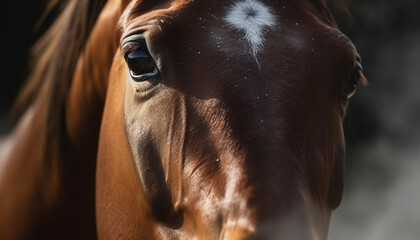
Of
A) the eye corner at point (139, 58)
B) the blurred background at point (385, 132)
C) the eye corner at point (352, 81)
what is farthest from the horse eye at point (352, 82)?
the blurred background at point (385, 132)

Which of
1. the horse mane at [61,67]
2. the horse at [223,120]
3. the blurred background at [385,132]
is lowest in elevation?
the blurred background at [385,132]

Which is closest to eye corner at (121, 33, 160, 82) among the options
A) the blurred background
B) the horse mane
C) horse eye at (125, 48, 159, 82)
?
horse eye at (125, 48, 159, 82)

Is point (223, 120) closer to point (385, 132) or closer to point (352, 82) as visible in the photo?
point (352, 82)

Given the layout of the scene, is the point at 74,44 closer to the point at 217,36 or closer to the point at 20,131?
the point at 20,131

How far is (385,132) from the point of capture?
15.5ft

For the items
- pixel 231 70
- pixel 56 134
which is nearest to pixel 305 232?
pixel 231 70

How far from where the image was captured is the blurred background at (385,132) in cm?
440

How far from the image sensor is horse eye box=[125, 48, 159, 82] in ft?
5.56

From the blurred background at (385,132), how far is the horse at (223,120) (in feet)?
8.01

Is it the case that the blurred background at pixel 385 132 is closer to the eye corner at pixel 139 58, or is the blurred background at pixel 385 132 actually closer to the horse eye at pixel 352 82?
the horse eye at pixel 352 82

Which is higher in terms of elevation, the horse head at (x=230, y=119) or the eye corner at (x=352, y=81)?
the horse head at (x=230, y=119)

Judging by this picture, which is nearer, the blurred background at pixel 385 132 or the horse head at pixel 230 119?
the horse head at pixel 230 119

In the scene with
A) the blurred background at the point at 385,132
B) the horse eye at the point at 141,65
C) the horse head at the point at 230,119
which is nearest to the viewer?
the horse head at the point at 230,119

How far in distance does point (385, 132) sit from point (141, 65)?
329 centimetres
